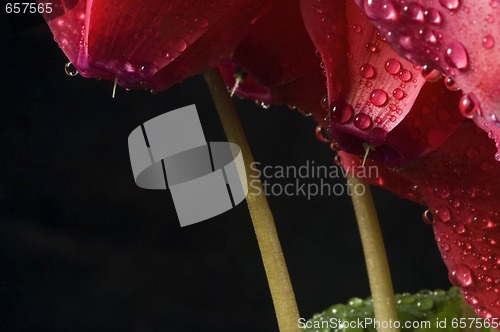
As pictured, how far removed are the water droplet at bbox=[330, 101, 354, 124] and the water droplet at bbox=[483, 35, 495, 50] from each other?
58mm

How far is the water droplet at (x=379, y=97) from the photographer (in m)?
0.21

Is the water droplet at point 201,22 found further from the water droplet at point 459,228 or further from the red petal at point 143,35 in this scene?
the water droplet at point 459,228

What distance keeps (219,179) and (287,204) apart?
33 cm

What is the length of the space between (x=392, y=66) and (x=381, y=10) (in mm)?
46

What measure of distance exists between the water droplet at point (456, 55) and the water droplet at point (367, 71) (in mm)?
52

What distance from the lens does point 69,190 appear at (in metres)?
0.55

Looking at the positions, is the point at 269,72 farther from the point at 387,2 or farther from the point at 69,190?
the point at 69,190

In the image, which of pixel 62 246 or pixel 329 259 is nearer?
pixel 62 246

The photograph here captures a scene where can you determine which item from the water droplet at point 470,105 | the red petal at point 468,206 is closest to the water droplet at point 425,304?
the red petal at point 468,206

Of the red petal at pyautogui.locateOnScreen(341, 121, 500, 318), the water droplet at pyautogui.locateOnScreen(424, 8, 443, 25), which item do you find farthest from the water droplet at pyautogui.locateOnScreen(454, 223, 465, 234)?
the water droplet at pyautogui.locateOnScreen(424, 8, 443, 25)

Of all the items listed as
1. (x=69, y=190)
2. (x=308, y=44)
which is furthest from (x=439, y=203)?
(x=69, y=190)

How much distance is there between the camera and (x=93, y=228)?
0.55 meters

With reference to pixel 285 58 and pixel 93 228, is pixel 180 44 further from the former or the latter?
pixel 93 228

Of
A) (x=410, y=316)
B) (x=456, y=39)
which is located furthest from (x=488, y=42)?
(x=410, y=316)
